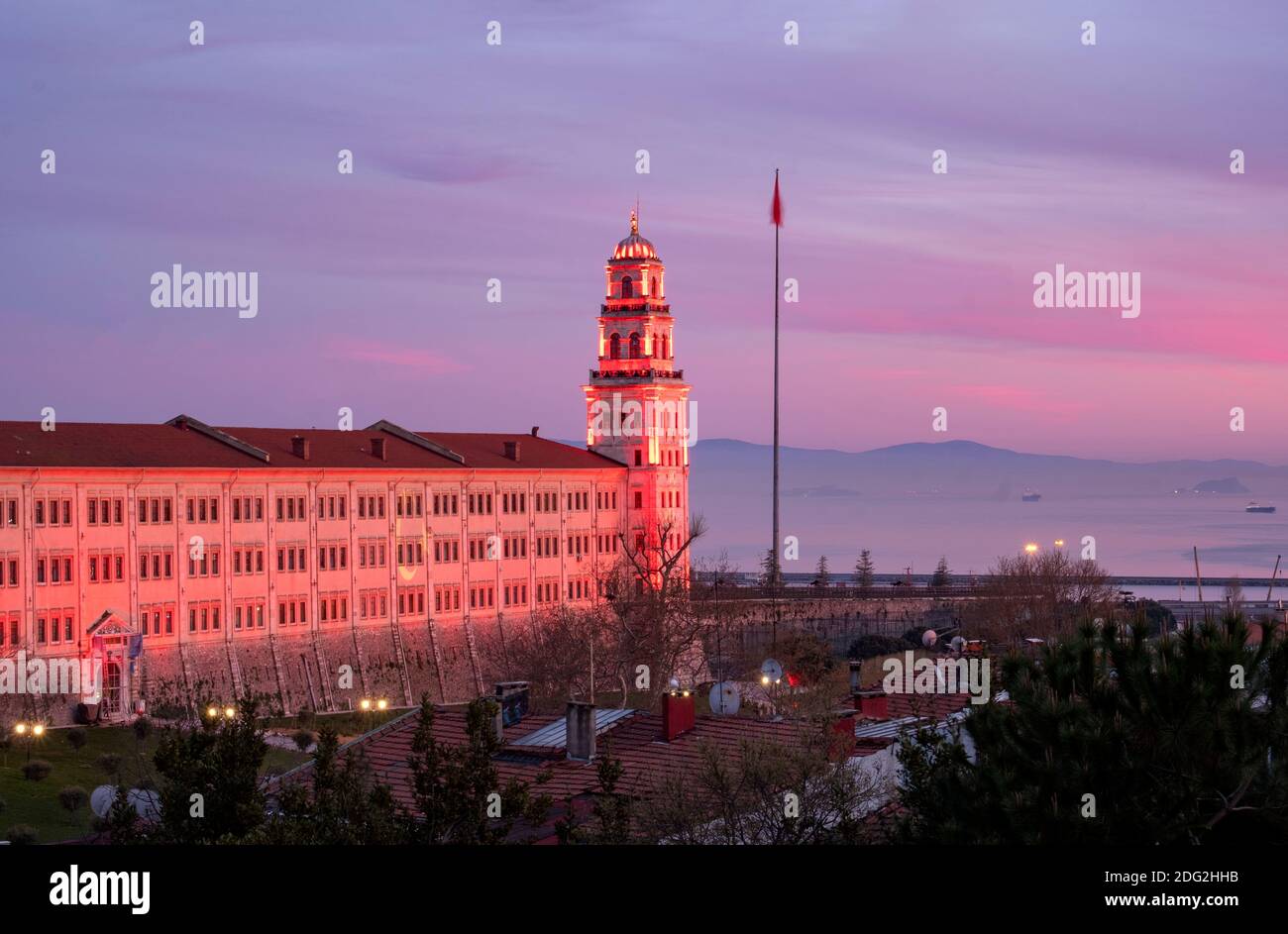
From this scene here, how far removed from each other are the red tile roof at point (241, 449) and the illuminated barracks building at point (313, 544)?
15cm

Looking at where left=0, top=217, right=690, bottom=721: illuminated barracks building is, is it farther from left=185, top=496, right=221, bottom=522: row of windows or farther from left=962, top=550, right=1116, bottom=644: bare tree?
left=962, top=550, right=1116, bottom=644: bare tree

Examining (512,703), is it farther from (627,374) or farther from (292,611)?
(627,374)

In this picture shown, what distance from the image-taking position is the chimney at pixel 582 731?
4197cm

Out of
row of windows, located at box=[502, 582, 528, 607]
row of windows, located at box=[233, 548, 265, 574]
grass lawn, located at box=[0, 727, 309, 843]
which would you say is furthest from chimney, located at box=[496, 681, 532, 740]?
row of windows, located at box=[502, 582, 528, 607]

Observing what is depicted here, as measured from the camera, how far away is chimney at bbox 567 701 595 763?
138 ft

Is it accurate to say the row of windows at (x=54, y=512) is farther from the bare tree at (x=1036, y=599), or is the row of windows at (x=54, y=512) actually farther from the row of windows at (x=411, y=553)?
the bare tree at (x=1036, y=599)

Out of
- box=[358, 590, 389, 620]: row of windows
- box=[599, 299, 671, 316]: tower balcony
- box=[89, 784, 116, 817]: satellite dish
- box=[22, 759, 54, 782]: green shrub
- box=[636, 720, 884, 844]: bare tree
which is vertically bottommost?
box=[22, 759, 54, 782]: green shrub

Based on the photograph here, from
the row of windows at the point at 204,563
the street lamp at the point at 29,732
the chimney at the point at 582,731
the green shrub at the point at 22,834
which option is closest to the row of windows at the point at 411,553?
the row of windows at the point at 204,563

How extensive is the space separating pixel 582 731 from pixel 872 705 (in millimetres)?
9488

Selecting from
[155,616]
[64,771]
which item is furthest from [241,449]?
[64,771]

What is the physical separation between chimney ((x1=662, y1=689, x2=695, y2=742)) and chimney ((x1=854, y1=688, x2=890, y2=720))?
617 centimetres

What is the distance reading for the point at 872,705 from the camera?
4866 centimetres

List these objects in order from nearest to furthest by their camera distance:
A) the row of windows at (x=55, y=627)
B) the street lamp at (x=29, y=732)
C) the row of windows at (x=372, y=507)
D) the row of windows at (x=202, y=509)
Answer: the street lamp at (x=29, y=732), the row of windows at (x=55, y=627), the row of windows at (x=202, y=509), the row of windows at (x=372, y=507)

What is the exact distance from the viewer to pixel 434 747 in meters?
32.1
